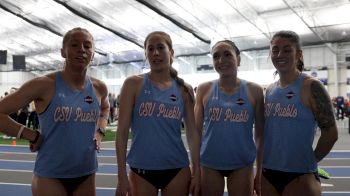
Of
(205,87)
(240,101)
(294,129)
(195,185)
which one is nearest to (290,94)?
(294,129)

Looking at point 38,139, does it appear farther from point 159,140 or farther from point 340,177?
point 340,177

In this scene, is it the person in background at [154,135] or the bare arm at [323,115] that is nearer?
the person in background at [154,135]

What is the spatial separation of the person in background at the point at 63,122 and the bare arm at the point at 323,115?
1.58 meters

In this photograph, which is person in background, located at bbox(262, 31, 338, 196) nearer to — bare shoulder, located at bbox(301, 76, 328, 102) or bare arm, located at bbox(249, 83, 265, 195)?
bare shoulder, located at bbox(301, 76, 328, 102)

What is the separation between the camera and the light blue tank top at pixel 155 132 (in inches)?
101

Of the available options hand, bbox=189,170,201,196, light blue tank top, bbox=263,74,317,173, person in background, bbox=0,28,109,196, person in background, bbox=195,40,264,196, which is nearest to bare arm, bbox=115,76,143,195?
person in background, bbox=0,28,109,196

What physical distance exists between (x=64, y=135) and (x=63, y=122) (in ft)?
0.29

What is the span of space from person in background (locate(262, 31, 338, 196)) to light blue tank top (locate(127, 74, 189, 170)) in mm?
690

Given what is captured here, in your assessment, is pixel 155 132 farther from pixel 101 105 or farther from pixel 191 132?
pixel 101 105

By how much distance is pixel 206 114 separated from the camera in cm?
294

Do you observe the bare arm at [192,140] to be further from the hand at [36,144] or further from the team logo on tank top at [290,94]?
the hand at [36,144]

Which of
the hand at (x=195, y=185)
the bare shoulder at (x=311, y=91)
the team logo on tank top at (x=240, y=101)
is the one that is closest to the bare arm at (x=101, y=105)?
the hand at (x=195, y=185)

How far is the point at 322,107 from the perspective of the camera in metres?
2.67

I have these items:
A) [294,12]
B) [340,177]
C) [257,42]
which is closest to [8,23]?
[257,42]
